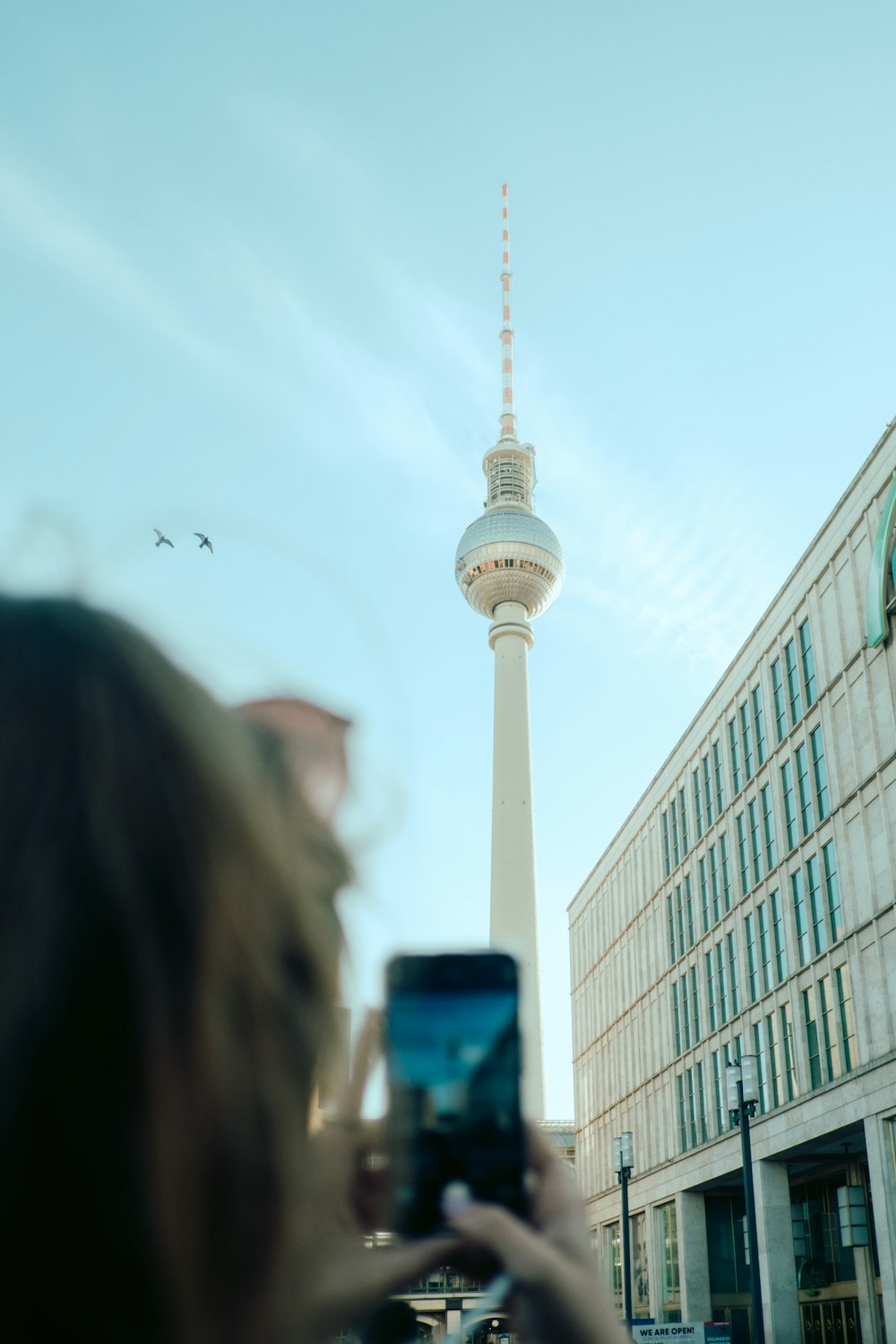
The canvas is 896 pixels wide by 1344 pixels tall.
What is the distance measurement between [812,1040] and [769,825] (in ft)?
24.7

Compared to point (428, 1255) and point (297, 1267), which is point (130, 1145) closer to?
point (297, 1267)

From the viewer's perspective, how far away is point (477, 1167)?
1.24m

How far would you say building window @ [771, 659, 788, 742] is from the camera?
38.6 metres

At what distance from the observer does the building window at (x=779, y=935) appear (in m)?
36.9

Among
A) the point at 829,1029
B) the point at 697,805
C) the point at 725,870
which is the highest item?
the point at 697,805

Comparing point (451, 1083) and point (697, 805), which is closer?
point (451, 1083)

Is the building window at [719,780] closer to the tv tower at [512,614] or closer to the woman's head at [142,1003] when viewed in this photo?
the tv tower at [512,614]

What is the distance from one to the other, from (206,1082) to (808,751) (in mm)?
36811

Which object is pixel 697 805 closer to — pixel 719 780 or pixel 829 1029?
pixel 719 780

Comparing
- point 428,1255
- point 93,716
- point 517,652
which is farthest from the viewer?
point 517,652

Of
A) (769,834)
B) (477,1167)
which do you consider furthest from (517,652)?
(477,1167)

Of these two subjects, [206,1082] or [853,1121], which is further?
[853,1121]

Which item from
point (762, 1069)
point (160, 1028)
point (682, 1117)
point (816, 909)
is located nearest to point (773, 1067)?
point (762, 1069)

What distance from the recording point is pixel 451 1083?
4.25 feet
